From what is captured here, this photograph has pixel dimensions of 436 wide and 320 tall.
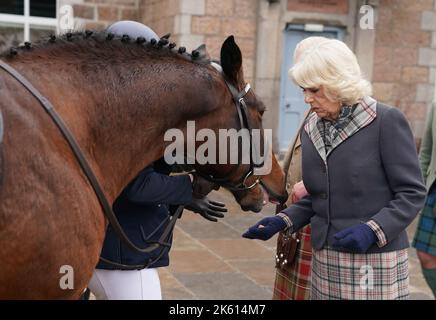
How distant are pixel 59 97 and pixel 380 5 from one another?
9.51m

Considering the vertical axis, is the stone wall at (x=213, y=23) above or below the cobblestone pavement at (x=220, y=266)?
above

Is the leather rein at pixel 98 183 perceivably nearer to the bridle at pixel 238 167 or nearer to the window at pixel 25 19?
the bridle at pixel 238 167

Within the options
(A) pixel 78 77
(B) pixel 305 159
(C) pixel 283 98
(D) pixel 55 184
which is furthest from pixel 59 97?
(C) pixel 283 98

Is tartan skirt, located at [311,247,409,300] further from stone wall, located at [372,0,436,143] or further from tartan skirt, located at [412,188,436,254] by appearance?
stone wall, located at [372,0,436,143]

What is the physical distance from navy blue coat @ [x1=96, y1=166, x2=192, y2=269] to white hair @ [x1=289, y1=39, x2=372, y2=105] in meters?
0.67

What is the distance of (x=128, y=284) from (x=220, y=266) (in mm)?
3236

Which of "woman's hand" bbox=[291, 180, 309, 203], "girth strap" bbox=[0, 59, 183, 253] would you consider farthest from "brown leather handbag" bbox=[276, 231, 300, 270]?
"girth strap" bbox=[0, 59, 183, 253]

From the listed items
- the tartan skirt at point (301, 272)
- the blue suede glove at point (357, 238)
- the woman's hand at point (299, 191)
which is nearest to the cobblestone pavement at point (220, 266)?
the tartan skirt at point (301, 272)

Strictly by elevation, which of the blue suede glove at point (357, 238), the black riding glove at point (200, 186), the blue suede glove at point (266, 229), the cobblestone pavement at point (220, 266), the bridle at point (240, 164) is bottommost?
the cobblestone pavement at point (220, 266)

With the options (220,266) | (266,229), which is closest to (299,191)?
(266,229)

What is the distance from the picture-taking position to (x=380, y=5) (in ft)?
35.5

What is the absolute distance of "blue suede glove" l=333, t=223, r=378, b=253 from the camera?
2.55 m

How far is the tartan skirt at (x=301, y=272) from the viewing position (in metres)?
3.45
